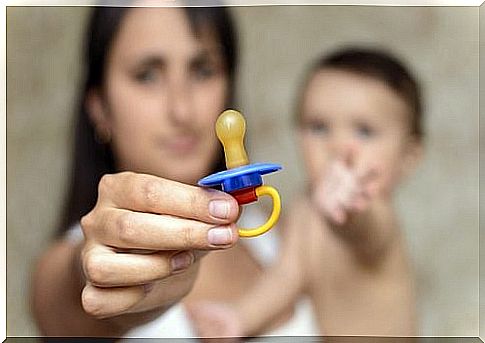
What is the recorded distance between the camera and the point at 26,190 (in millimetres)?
1061

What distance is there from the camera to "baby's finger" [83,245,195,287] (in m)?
0.88

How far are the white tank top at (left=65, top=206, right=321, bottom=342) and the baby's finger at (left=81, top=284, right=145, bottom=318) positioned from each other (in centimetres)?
8

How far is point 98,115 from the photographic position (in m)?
1.06

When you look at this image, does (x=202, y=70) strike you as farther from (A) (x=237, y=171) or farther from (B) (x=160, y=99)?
(A) (x=237, y=171)

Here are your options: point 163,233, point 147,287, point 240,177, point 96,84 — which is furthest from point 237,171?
point 96,84

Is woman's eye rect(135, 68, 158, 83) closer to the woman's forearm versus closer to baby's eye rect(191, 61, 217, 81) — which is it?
baby's eye rect(191, 61, 217, 81)

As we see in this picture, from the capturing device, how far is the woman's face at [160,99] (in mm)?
1054

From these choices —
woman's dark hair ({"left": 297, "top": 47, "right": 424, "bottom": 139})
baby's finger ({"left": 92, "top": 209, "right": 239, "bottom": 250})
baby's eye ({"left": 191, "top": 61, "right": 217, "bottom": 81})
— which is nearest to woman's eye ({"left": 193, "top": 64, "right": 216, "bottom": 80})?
baby's eye ({"left": 191, "top": 61, "right": 217, "bottom": 81})

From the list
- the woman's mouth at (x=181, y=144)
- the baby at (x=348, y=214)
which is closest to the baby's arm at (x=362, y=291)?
the baby at (x=348, y=214)

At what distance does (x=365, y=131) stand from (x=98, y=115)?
1.21ft

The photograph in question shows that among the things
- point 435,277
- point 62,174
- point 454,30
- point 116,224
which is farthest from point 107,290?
point 454,30

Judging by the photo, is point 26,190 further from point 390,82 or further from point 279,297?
point 390,82

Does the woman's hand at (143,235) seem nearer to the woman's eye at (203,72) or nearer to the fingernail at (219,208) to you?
the fingernail at (219,208)

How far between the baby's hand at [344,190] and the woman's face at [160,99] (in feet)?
0.52
